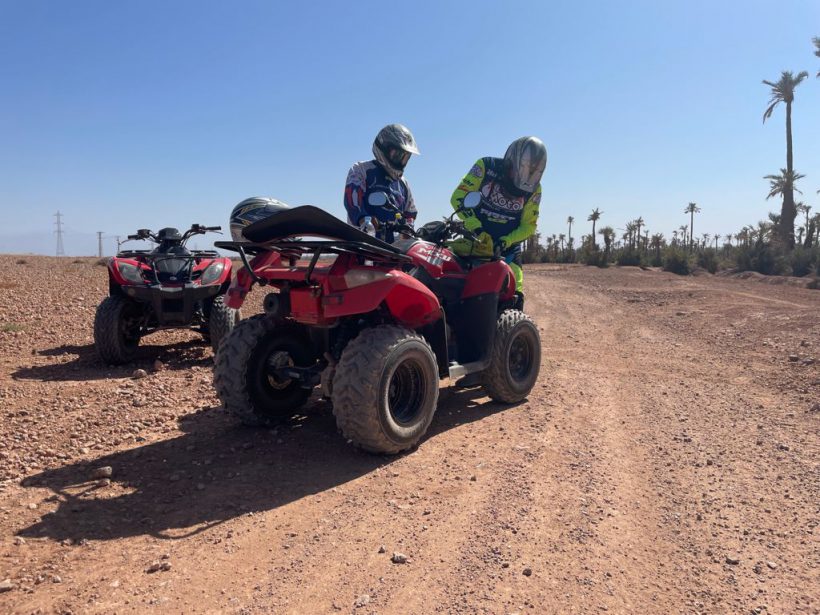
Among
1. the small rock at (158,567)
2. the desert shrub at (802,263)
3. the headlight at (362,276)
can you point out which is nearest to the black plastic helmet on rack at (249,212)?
the headlight at (362,276)

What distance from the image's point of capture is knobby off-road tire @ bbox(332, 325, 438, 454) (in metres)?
3.59

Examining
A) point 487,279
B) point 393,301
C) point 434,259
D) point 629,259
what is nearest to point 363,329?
point 393,301

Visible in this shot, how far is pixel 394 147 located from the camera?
17.1 ft

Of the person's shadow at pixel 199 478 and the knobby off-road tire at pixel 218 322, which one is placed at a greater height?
the knobby off-road tire at pixel 218 322

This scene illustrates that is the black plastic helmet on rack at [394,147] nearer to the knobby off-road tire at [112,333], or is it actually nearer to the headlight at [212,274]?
the headlight at [212,274]

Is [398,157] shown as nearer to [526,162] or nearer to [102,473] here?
[526,162]

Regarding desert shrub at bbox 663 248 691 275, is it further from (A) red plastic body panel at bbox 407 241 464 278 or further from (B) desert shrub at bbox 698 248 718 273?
(A) red plastic body panel at bbox 407 241 464 278

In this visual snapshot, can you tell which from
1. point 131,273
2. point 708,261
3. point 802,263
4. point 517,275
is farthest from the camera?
point 708,261

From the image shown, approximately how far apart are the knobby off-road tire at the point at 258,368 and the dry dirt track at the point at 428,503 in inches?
8.1

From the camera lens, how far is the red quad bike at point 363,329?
364cm

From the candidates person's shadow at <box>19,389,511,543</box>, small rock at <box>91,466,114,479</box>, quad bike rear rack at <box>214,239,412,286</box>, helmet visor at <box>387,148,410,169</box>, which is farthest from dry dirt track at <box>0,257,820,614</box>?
helmet visor at <box>387,148,410,169</box>

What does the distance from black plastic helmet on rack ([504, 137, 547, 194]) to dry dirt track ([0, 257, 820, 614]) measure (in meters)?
2.08

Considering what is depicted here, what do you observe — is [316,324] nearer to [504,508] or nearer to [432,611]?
[504,508]

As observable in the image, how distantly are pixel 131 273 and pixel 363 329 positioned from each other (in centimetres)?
405
